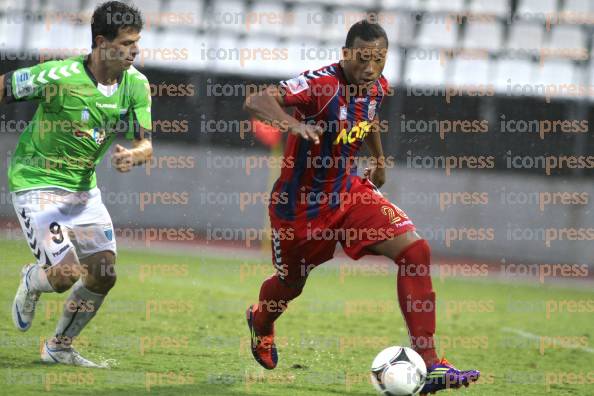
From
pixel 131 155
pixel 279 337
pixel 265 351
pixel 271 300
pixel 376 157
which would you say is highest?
pixel 131 155

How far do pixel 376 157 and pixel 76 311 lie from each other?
8.12 ft

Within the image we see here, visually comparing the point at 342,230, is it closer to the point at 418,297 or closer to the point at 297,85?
the point at 418,297

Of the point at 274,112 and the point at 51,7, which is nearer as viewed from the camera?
the point at 274,112

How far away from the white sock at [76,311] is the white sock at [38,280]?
0.37m

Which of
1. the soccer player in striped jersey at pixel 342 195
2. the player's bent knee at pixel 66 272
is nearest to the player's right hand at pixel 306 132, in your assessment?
the soccer player in striped jersey at pixel 342 195

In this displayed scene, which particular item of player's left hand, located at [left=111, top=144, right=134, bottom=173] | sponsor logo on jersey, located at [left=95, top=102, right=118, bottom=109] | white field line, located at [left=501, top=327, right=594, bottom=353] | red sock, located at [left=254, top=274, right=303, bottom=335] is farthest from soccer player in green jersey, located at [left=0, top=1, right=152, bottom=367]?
white field line, located at [left=501, top=327, right=594, bottom=353]

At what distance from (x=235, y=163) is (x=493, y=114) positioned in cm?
596

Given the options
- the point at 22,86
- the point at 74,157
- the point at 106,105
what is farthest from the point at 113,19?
the point at 74,157

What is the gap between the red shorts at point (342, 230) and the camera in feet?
20.5

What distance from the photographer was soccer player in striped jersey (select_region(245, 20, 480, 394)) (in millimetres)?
5953

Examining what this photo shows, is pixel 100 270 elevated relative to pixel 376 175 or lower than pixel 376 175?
lower

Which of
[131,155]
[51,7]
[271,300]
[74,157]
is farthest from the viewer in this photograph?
[51,7]

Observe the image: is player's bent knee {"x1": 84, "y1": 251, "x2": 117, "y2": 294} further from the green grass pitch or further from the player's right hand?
the player's right hand

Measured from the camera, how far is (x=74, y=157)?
21.6 ft
